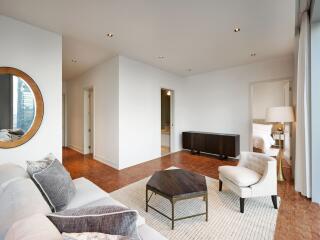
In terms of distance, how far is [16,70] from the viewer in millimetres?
2402

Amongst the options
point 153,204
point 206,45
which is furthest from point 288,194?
point 206,45

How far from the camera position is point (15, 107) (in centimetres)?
247

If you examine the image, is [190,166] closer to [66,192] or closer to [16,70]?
[66,192]

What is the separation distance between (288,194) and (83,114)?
5.64 metres

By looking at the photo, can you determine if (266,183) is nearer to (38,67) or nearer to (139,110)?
(139,110)

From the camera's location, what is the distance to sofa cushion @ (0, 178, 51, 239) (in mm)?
Result: 944

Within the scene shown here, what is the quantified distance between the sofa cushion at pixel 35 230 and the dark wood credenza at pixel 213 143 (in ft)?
14.9

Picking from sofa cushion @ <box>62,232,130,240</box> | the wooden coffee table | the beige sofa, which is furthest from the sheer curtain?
sofa cushion @ <box>62,232,130,240</box>

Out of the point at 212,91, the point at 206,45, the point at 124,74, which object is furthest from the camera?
the point at 212,91

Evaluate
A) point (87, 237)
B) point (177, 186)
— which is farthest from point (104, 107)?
point (87, 237)

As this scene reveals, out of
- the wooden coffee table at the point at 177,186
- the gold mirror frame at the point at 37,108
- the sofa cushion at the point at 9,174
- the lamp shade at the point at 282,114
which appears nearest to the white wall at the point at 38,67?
the gold mirror frame at the point at 37,108

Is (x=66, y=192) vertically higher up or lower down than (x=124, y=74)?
lower down

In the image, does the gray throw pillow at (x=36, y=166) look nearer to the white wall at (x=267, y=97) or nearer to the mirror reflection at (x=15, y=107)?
the mirror reflection at (x=15, y=107)

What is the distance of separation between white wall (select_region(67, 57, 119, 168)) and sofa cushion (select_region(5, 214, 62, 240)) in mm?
3130
